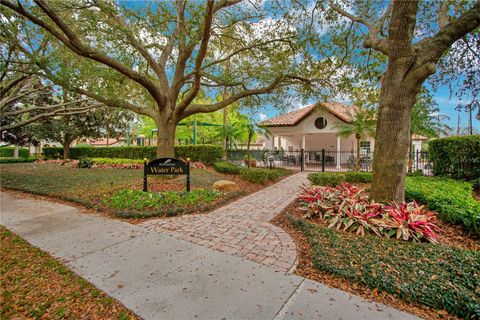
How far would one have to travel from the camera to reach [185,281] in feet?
8.74

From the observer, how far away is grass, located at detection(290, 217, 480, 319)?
231cm

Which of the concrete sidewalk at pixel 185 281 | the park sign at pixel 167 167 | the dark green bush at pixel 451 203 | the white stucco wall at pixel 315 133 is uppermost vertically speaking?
the white stucco wall at pixel 315 133

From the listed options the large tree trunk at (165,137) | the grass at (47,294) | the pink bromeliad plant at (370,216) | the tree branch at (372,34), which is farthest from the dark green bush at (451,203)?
the large tree trunk at (165,137)

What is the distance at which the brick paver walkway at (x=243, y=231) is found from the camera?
3.39 meters

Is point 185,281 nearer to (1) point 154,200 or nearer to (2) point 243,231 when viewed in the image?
(2) point 243,231

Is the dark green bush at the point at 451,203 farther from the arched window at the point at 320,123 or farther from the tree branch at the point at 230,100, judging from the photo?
the arched window at the point at 320,123

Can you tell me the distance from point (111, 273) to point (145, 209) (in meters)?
2.82

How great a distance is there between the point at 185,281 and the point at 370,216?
3574 millimetres

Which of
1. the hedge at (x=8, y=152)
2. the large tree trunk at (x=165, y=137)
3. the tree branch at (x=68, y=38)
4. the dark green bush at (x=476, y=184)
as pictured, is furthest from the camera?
the hedge at (x=8, y=152)

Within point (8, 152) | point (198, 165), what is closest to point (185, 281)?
point (198, 165)

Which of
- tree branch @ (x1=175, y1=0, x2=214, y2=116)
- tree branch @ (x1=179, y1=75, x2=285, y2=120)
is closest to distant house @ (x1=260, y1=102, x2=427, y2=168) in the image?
tree branch @ (x1=179, y1=75, x2=285, y2=120)

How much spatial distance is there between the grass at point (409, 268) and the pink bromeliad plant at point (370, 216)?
285 millimetres

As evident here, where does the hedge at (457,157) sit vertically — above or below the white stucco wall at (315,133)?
below

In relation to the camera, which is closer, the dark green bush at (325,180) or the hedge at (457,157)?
the hedge at (457,157)
